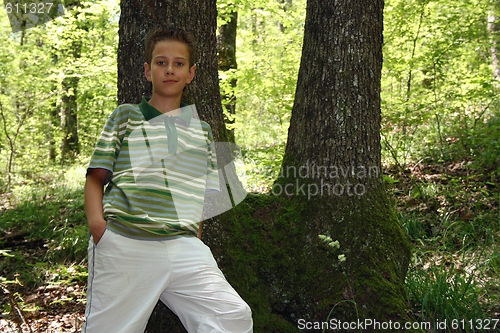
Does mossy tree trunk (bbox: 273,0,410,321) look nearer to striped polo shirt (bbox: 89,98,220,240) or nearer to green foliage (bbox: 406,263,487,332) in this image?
green foliage (bbox: 406,263,487,332)

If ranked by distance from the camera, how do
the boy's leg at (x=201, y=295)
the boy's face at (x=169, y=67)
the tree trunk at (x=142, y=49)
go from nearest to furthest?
the boy's leg at (x=201, y=295) → the boy's face at (x=169, y=67) → the tree trunk at (x=142, y=49)

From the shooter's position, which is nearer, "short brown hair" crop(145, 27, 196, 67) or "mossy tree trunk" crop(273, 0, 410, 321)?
"short brown hair" crop(145, 27, 196, 67)

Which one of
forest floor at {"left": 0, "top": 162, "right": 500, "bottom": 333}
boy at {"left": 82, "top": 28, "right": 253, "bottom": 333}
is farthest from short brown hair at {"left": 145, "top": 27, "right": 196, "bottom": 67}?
forest floor at {"left": 0, "top": 162, "right": 500, "bottom": 333}

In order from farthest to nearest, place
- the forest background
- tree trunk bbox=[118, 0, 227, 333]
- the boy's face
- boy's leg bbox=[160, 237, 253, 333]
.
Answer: the forest background < tree trunk bbox=[118, 0, 227, 333] < the boy's face < boy's leg bbox=[160, 237, 253, 333]

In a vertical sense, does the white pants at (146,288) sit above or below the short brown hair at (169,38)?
below

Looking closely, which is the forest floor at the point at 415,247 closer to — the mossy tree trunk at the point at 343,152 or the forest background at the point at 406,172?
the forest background at the point at 406,172

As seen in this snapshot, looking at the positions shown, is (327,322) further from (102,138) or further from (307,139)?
(102,138)

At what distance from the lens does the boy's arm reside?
1947mm

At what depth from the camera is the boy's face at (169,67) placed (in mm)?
2271

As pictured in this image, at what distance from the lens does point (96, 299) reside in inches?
77.4

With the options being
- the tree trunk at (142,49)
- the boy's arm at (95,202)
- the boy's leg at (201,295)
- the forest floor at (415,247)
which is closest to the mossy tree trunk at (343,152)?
the forest floor at (415,247)

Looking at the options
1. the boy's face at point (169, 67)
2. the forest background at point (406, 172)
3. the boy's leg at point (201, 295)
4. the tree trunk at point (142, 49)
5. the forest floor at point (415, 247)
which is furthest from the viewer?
the forest background at point (406, 172)

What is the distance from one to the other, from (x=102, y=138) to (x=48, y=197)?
6176 mm

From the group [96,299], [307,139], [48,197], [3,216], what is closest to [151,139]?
→ [96,299]
